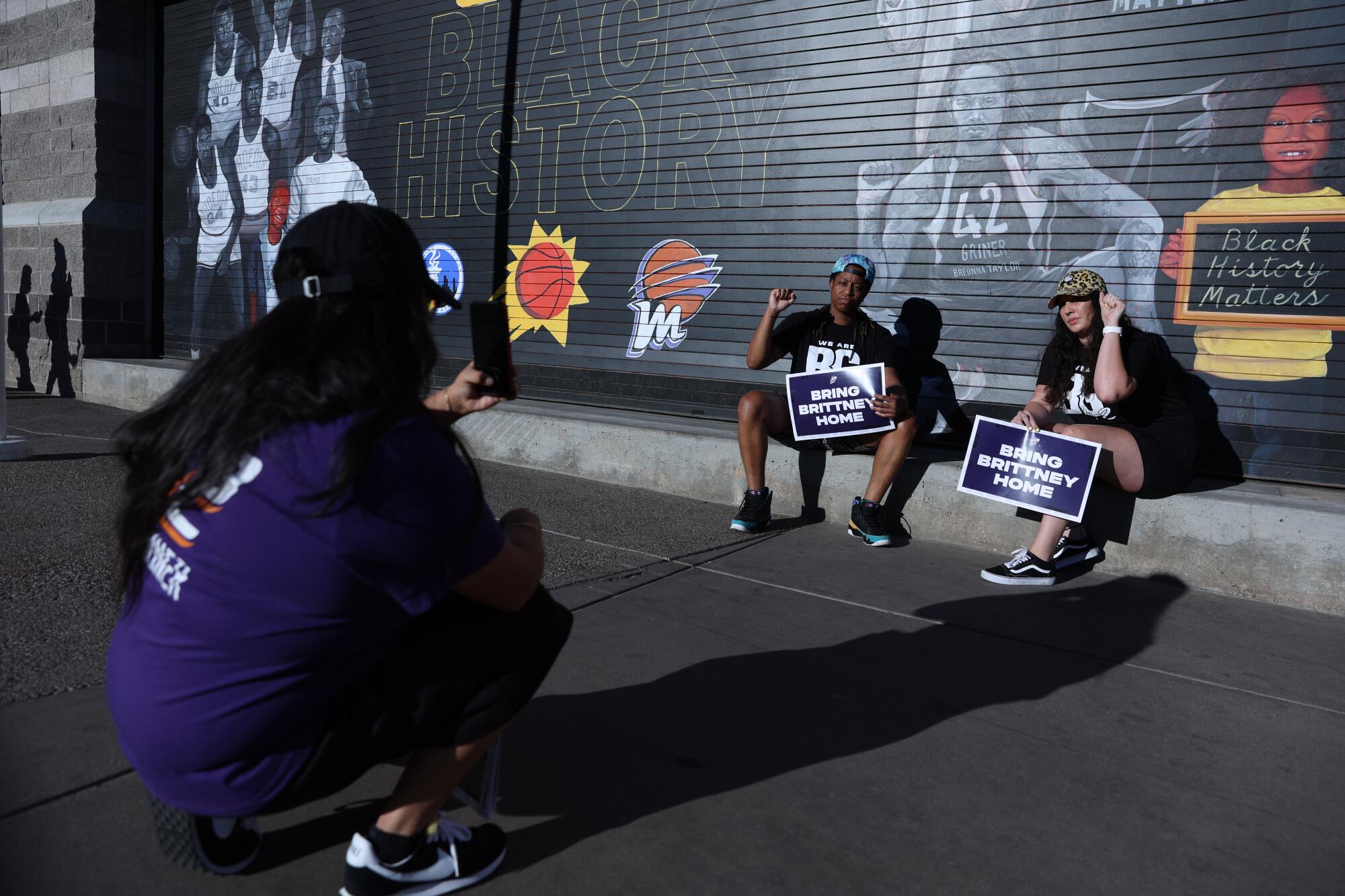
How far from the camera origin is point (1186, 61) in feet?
16.6

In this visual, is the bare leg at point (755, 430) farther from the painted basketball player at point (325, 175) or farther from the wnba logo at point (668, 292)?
the painted basketball player at point (325, 175)

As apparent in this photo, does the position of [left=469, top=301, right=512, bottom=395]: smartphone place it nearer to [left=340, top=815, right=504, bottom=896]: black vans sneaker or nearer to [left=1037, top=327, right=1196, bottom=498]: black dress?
[left=340, top=815, right=504, bottom=896]: black vans sneaker

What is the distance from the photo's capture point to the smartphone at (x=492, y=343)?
2072 mm

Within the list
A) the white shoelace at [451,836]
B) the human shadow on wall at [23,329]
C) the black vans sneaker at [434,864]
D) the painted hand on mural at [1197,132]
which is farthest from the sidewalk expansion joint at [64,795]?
the human shadow on wall at [23,329]

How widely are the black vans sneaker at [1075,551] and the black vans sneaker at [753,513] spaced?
1439mm

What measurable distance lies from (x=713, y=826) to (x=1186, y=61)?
4761 millimetres

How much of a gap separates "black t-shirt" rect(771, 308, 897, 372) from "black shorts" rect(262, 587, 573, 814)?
3579 mm

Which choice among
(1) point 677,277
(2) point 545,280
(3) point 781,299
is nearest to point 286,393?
(3) point 781,299

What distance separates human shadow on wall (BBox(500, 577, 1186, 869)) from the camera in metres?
2.40

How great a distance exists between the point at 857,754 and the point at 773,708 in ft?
1.13

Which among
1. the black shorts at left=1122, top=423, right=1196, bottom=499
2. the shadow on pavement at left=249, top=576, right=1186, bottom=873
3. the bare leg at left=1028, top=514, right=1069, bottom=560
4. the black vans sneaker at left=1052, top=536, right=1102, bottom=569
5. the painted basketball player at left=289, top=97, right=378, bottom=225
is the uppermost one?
the painted basketball player at left=289, top=97, right=378, bottom=225

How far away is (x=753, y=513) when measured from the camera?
16.8ft

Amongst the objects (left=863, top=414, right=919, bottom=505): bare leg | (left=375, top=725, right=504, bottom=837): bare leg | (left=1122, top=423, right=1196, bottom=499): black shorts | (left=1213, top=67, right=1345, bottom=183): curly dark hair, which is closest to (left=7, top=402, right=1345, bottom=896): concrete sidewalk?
(left=375, top=725, right=504, bottom=837): bare leg

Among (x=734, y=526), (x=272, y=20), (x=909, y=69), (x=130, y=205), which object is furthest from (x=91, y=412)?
(x=909, y=69)
